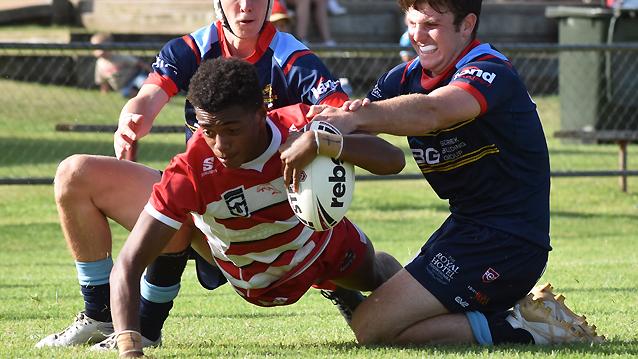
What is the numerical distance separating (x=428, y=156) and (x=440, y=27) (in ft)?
1.96

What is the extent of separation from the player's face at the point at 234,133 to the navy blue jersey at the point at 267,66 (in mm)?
794

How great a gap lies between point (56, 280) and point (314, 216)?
4290 mm

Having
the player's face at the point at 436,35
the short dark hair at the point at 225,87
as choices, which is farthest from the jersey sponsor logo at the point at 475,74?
the short dark hair at the point at 225,87

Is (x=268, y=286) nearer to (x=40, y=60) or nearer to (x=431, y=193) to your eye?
(x=431, y=193)

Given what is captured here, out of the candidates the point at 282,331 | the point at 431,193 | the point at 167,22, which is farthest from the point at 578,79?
the point at 282,331

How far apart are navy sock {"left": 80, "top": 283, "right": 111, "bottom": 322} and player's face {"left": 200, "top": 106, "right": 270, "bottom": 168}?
3.53 feet

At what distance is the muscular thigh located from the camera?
214 inches

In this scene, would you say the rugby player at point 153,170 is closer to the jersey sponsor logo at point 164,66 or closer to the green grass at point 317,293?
the jersey sponsor logo at point 164,66

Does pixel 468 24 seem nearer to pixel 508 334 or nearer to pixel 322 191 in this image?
pixel 322 191

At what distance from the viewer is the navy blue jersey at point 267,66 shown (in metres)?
5.73

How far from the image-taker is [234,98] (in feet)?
15.4

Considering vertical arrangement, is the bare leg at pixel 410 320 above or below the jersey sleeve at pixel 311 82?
below

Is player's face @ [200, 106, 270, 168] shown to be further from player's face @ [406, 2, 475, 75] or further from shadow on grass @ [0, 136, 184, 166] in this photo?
shadow on grass @ [0, 136, 184, 166]

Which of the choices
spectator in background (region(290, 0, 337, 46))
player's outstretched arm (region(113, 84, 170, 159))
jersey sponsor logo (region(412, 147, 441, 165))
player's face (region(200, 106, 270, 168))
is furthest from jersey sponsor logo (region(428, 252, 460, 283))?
spectator in background (region(290, 0, 337, 46))
